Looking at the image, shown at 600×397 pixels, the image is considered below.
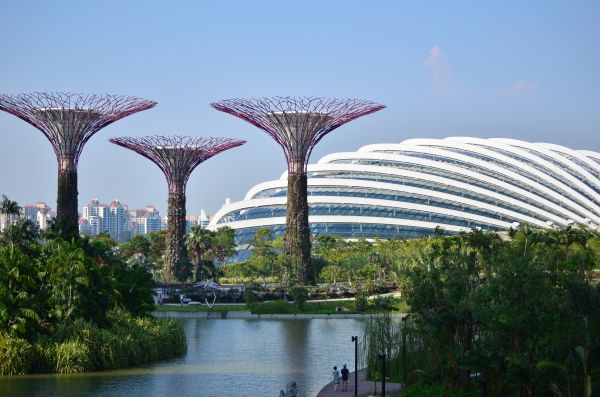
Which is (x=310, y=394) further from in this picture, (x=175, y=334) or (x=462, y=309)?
(x=175, y=334)

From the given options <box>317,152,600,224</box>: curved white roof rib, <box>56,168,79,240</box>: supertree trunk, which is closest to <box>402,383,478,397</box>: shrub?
<box>56,168,79,240</box>: supertree trunk

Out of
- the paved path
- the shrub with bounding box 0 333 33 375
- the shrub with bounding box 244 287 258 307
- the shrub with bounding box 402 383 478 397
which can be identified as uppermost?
the shrub with bounding box 244 287 258 307

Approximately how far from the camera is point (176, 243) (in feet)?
304

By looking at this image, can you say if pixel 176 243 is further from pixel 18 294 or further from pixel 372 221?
pixel 18 294

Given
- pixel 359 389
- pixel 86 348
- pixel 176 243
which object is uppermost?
pixel 176 243

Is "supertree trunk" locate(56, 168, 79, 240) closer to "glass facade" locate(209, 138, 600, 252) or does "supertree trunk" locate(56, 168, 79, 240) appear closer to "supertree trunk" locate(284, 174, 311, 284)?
"supertree trunk" locate(284, 174, 311, 284)

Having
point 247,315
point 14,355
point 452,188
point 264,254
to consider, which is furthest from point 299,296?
point 452,188

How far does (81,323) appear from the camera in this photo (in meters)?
44.9

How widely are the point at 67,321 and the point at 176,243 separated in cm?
4721

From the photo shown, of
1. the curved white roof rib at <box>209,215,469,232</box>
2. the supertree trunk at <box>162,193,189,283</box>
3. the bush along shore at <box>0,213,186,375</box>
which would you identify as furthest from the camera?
the curved white roof rib at <box>209,215,469,232</box>

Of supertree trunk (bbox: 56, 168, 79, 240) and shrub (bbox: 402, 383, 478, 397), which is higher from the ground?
supertree trunk (bbox: 56, 168, 79, 240)

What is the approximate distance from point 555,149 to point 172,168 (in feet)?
230

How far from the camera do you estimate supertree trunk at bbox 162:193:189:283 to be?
9219 centimetres

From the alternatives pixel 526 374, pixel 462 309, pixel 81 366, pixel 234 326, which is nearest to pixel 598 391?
pixel 526 374
